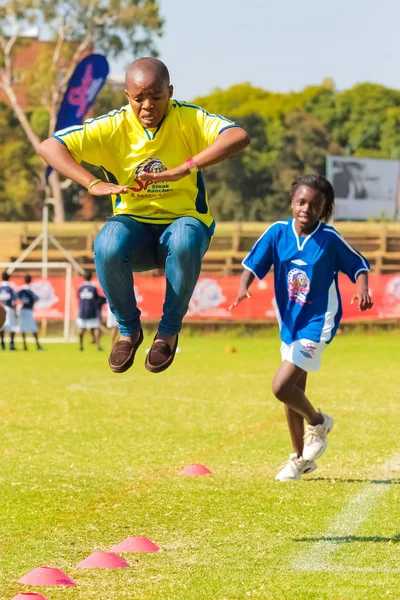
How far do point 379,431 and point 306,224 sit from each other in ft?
14.0

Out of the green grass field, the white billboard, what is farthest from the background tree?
the green grass field

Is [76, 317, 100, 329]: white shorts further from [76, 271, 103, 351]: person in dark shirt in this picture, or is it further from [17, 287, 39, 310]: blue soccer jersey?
[17, 287, 39, 310]: blue soccer jersey

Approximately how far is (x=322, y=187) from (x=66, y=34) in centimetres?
4594

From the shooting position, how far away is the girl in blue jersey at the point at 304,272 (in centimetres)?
855

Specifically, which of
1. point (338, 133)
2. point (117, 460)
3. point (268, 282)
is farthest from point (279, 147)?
point (117, 460)

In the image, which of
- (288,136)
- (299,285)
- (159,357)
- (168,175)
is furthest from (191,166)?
(288,136)

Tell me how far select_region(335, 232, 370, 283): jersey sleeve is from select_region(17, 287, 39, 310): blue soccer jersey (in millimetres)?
19333

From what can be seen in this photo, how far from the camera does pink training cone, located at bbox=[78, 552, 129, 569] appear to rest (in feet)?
20.5

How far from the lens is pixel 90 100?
86.4ft

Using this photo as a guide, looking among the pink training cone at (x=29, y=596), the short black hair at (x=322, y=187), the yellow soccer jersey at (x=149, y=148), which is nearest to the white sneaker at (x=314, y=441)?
the short black hair at (x=322, y=187)

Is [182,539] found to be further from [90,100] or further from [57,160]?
[90,100]

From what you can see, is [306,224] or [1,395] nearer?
[306,224]

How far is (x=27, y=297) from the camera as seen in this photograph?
2731 cm

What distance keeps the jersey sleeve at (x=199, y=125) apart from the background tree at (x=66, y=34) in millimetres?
45391
